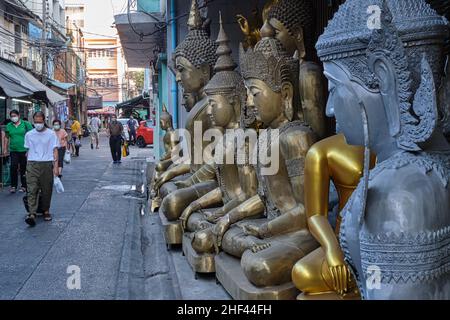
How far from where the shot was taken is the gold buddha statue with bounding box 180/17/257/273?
4.65 metres

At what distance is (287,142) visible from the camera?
3898 millimetres

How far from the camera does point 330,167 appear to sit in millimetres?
3246

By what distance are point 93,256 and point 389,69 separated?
501 cm

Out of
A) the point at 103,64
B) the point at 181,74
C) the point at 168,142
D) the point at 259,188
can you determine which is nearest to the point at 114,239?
the point at 168,142

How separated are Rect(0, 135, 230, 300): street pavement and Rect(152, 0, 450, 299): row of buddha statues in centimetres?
35

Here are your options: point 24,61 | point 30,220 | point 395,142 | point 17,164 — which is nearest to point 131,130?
point 24,61

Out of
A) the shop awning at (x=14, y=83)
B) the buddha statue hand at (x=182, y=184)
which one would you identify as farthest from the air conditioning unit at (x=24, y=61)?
the buddha statue hand at (x=182, y=184)

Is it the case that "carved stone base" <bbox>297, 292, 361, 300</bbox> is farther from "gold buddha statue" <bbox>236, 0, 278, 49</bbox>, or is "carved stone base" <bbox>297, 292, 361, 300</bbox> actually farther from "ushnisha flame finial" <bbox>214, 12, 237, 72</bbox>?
"ushnisha flame finial" <bbox>214, 12, 237, 72</bbox>

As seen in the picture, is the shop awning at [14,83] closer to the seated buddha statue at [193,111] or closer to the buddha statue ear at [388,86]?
the seated buddha statue at [193,111]

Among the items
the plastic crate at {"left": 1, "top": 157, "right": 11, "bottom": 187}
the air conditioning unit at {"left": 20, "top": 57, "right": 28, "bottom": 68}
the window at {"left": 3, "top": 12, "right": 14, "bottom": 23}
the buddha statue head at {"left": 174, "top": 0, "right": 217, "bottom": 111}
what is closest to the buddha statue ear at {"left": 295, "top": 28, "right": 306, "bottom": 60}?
the buddha statue head at {"left": 174, "top": 0, "right": 217, "bottom": 111}

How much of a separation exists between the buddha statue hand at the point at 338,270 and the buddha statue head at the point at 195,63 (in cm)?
405

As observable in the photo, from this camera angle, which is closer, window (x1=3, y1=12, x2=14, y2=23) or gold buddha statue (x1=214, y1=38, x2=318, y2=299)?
gold buddha statue (x1=214, y1=38, x2=318, y2=299)

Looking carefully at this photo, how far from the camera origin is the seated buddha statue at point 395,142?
190 cm
